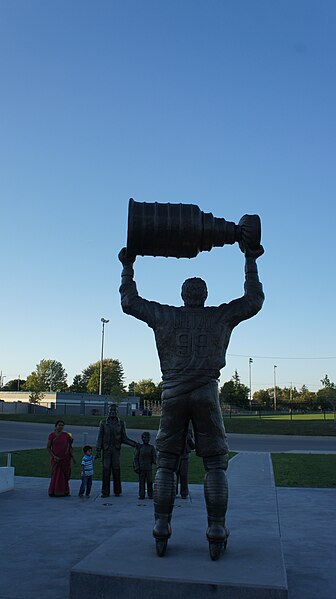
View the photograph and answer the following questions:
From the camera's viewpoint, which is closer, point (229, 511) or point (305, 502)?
point (229, 511)

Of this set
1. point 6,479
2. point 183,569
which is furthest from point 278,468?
point 183,569

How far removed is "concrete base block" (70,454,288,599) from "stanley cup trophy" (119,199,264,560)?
217mm

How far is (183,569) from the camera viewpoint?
389 cm

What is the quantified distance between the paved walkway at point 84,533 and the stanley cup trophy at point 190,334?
76 cm

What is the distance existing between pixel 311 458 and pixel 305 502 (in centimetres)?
946

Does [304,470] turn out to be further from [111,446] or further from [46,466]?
[46,466]

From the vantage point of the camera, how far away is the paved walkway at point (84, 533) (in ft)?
14.6

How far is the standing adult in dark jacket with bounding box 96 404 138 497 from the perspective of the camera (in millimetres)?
9604

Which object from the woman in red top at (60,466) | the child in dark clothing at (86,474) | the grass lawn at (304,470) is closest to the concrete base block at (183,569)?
the child in dark clothing at (86,474)

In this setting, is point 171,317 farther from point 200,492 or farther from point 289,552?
point 200,492

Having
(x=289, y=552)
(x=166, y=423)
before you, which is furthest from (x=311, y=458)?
(x=166, y=423)

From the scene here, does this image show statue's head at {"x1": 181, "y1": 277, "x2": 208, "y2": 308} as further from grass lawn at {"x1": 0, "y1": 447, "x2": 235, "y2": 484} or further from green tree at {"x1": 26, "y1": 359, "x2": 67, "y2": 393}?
green tree at {"x1": 26, "y1": 359, "x2": 67, "y2": 393}

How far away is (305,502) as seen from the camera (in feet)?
29.5

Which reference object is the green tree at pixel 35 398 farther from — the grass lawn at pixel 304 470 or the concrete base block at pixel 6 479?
the concrete base block at pixel 6 479
